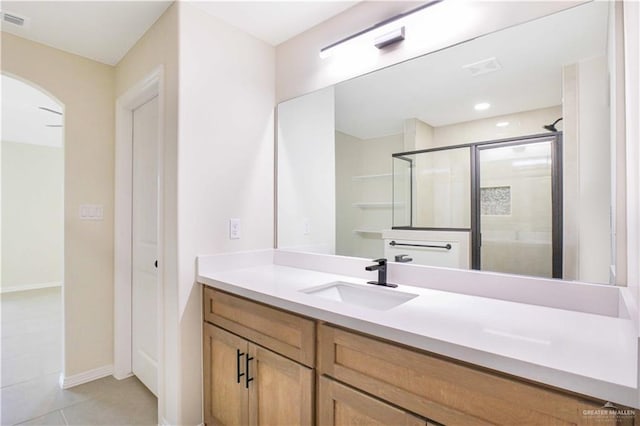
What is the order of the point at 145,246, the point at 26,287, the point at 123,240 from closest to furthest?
the point at 145,246, the point at 123,240, the point at 26,287

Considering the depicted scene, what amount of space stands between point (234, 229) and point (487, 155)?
4.62ft

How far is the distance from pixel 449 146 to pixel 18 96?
4.11m

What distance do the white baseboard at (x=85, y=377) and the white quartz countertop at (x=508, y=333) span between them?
177 cm

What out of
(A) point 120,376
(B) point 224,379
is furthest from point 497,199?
(A) point 120,376

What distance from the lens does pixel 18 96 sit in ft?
10.4

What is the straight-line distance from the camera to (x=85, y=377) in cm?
230

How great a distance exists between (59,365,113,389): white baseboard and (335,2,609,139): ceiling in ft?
8.34

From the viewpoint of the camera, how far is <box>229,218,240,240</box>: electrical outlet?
1.89 metres

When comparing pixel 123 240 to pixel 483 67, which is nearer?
pixel 483 67

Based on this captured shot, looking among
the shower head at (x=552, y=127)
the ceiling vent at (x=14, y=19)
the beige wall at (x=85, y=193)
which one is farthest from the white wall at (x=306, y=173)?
the ceiling vent at (x=14, y=19)

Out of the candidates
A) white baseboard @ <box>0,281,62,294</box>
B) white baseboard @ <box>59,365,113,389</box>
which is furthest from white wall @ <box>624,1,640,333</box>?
white baseboard @ <box>0,281,62,294</box>

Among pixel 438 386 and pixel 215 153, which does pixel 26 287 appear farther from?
pixel 438 386

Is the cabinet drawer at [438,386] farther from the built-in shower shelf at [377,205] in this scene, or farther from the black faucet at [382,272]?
the built-in shower shelf at [377,205]

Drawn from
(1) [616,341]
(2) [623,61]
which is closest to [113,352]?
(1) [616,341]
